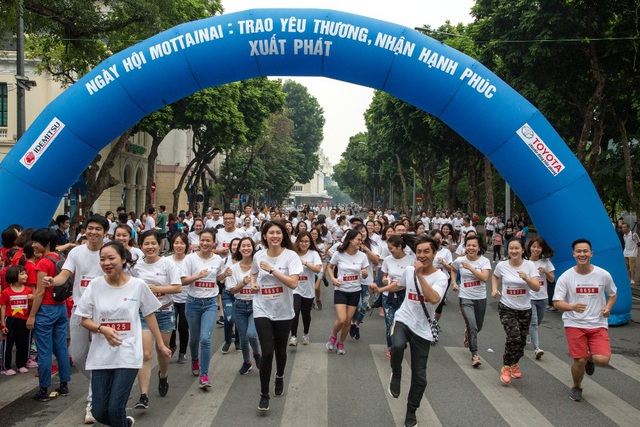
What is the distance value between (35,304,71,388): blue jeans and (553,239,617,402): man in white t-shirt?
5159 mm

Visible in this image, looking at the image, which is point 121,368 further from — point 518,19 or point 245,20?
point 518,19

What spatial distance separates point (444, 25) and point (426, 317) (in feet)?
95.3

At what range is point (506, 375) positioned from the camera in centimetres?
698

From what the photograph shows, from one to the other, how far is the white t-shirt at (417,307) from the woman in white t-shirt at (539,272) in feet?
9.21

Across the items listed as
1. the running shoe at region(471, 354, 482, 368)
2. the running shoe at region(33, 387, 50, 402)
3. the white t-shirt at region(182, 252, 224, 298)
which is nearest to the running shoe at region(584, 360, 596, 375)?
the running shoe at region(471, 354, 482, 368)

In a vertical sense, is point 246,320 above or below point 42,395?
above

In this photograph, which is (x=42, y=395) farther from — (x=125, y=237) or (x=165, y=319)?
(x=125, y=237)

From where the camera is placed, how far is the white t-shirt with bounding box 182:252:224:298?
6.95m

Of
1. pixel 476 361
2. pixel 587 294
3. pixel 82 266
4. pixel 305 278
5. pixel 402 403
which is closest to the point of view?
pixel 82 266

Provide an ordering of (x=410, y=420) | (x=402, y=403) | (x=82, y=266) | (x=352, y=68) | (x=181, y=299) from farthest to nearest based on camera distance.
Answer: (x=352, y=68), (x=181, y=299), (x=402, y=403), (x=82, y=266), (x=410, y=420)

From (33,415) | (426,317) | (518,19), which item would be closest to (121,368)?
(33,415)

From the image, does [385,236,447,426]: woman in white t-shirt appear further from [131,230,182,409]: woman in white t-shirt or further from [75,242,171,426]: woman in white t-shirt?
[75,242,171,426]: woman in white t-shirt

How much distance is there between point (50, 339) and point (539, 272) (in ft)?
19.4

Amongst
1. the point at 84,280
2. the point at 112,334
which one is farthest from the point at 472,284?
the point at 112,334
